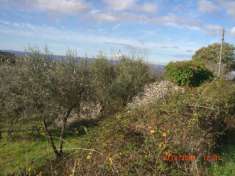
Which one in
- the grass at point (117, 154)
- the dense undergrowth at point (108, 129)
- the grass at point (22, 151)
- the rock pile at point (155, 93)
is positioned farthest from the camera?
the rock pile at point (155, 93)

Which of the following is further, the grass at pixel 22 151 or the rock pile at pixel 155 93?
the rock pile at pixel 155 93

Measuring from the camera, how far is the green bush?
18594 mm

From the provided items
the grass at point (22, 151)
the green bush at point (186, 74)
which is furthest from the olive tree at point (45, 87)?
the green bush at point (186, 74)

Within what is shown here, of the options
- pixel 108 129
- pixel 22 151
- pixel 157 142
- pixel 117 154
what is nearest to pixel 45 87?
pixel 22 151

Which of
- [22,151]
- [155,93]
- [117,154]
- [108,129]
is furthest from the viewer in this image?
[155,93]

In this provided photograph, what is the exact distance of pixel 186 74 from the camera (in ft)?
60.7

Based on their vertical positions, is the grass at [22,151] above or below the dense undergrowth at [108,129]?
below

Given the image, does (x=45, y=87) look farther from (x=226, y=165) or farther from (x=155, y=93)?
(x=226, y=165)

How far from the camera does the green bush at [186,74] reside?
18594 millimetres

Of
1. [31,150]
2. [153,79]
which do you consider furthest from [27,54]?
[153,79]

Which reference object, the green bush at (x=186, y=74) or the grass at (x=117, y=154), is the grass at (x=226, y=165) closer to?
the grass at (x=117, y=154)

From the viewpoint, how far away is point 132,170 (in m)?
4.39

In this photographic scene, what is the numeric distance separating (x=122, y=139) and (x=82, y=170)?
112 centimetres

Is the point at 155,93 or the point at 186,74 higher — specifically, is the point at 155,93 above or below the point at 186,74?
below
